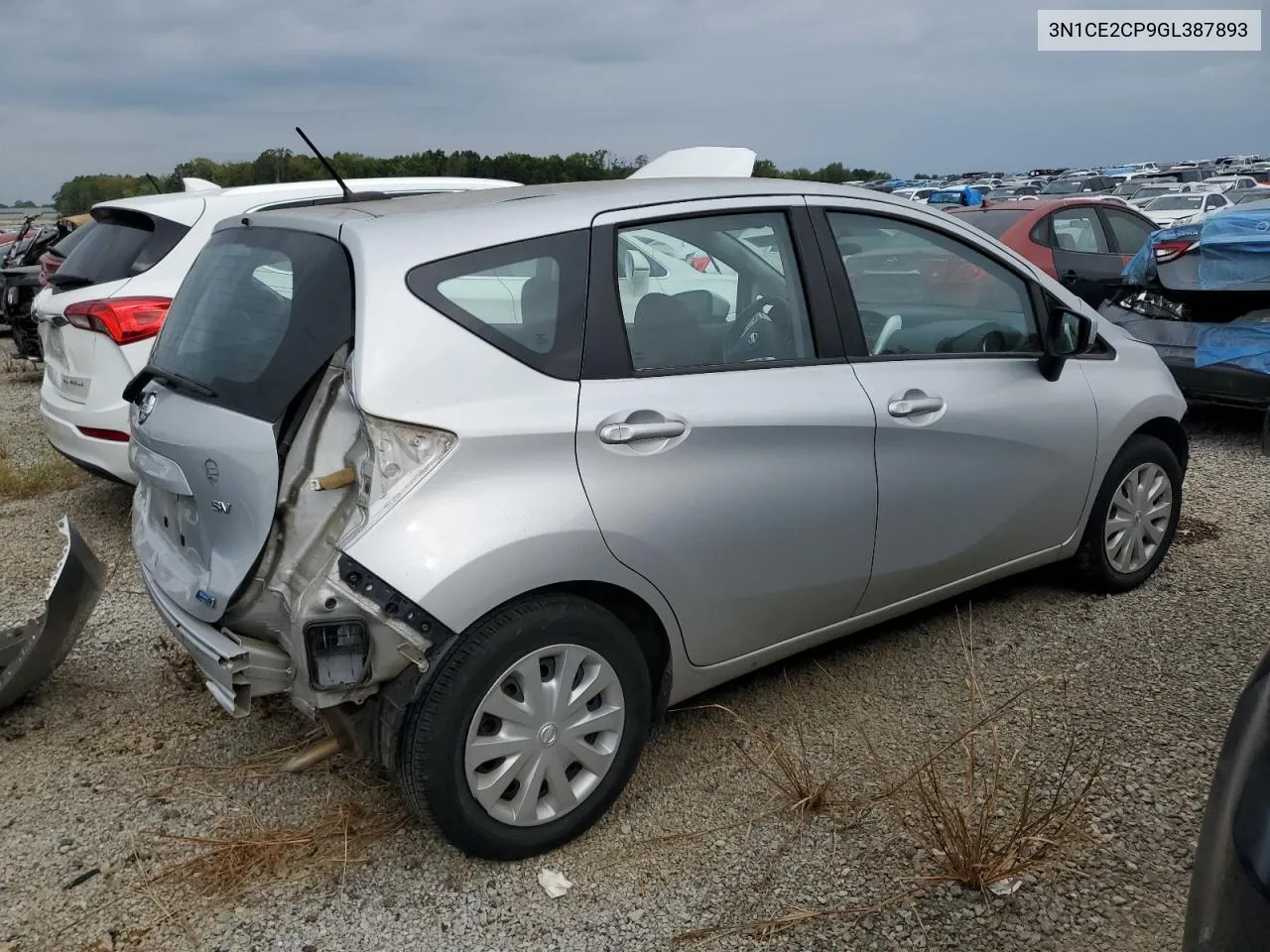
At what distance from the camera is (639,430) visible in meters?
2.83

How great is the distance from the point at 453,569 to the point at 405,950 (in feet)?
3.02

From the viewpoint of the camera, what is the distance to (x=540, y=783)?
9.20 ft

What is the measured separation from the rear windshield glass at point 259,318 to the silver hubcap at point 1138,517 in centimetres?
312

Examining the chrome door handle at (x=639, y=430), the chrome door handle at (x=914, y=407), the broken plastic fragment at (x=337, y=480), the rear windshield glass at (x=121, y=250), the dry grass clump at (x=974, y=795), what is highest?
the rear windshield glass at (x=121, y=250)

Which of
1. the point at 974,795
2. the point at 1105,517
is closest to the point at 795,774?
the point at 974,795

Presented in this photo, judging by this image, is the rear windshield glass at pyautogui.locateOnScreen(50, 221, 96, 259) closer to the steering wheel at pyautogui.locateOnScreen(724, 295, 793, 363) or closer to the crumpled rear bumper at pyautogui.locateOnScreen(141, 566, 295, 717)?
the crumpled rear bumper at pyautogui.locateOnScreen(141, 566, 295, 717)

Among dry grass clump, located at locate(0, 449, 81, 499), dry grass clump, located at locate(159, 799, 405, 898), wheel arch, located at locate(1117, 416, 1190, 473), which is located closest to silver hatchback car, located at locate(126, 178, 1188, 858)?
dry grass clump, located at locate(159, 799, 405, 898)

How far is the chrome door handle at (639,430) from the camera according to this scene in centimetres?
279

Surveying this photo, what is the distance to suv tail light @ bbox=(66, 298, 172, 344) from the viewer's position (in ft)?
17.1

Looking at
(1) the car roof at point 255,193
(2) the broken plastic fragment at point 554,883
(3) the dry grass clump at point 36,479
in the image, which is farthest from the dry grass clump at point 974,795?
(3) the dry grass clump at point 36,479

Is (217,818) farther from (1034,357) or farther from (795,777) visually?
(1034,357)

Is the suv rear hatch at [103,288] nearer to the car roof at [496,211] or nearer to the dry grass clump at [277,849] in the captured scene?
the car roof at [496,211]

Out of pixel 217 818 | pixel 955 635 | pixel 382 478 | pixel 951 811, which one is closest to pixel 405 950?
pixel 217 818

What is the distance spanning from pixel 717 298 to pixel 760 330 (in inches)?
6.5
